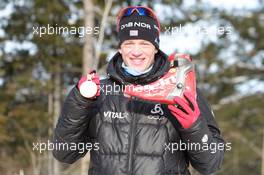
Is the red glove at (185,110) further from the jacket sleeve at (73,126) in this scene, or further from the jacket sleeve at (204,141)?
the jacket sleeve at (73,126)

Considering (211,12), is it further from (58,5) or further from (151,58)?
(151,58)

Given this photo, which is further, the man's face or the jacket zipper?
the man's face

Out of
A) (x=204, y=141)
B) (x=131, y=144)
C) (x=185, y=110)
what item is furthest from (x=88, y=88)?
(x=204, y=141)

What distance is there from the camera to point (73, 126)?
8.84 ft

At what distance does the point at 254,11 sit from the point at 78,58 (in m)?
7.08

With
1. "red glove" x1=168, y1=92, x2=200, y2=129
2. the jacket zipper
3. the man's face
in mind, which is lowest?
the jacket zipper

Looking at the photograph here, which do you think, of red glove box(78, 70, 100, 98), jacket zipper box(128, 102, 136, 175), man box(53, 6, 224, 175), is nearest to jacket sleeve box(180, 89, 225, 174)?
man box(53, 6, 224, 175)

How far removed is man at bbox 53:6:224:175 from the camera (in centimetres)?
263

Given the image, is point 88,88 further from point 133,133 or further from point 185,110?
point 185,110

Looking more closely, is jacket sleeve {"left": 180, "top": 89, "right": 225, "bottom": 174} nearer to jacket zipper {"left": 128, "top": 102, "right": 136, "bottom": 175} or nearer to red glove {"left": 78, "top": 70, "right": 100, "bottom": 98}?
jacket zipper {"left": 128, "top": 102, "right": 136, "bottom": 175}

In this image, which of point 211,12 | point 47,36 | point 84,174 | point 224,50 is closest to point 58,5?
point 47,36

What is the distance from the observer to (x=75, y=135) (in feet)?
9.02

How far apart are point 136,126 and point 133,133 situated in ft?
0.13

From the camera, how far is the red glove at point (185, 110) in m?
2.60
